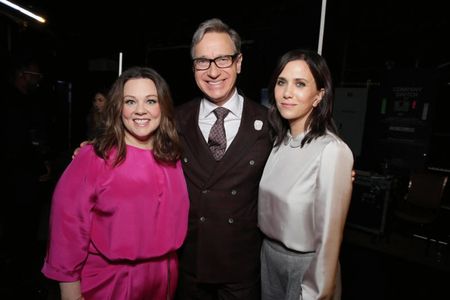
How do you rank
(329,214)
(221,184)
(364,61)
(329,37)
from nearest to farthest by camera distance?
1. (329,214)
2. (221,184)
3. (329,37)
4. (364,61)

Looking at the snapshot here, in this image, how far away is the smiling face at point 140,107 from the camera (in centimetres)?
160

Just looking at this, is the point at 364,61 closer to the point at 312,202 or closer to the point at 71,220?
the point at 312,202

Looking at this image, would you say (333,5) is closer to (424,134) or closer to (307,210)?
(424,134)

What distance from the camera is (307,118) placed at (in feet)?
5.59

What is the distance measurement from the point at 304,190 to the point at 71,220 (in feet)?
3.44

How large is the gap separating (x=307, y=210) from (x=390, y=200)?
12.7 ft

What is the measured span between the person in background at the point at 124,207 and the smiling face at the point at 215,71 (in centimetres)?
29

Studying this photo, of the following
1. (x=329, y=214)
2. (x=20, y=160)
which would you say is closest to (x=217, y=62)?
(x=329, y=214)

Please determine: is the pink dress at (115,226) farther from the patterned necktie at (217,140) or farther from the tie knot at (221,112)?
the tie knot at (221,112)

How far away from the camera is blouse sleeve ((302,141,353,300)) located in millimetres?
1435

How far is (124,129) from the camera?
1.65 m

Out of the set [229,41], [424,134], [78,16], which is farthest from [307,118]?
[78,16]

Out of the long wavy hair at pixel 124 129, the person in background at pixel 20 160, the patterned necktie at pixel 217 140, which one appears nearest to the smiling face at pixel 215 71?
the patterned necktie at pixel 217 140

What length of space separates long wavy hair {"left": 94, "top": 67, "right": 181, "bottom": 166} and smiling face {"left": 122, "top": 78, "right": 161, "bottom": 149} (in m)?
0.02
